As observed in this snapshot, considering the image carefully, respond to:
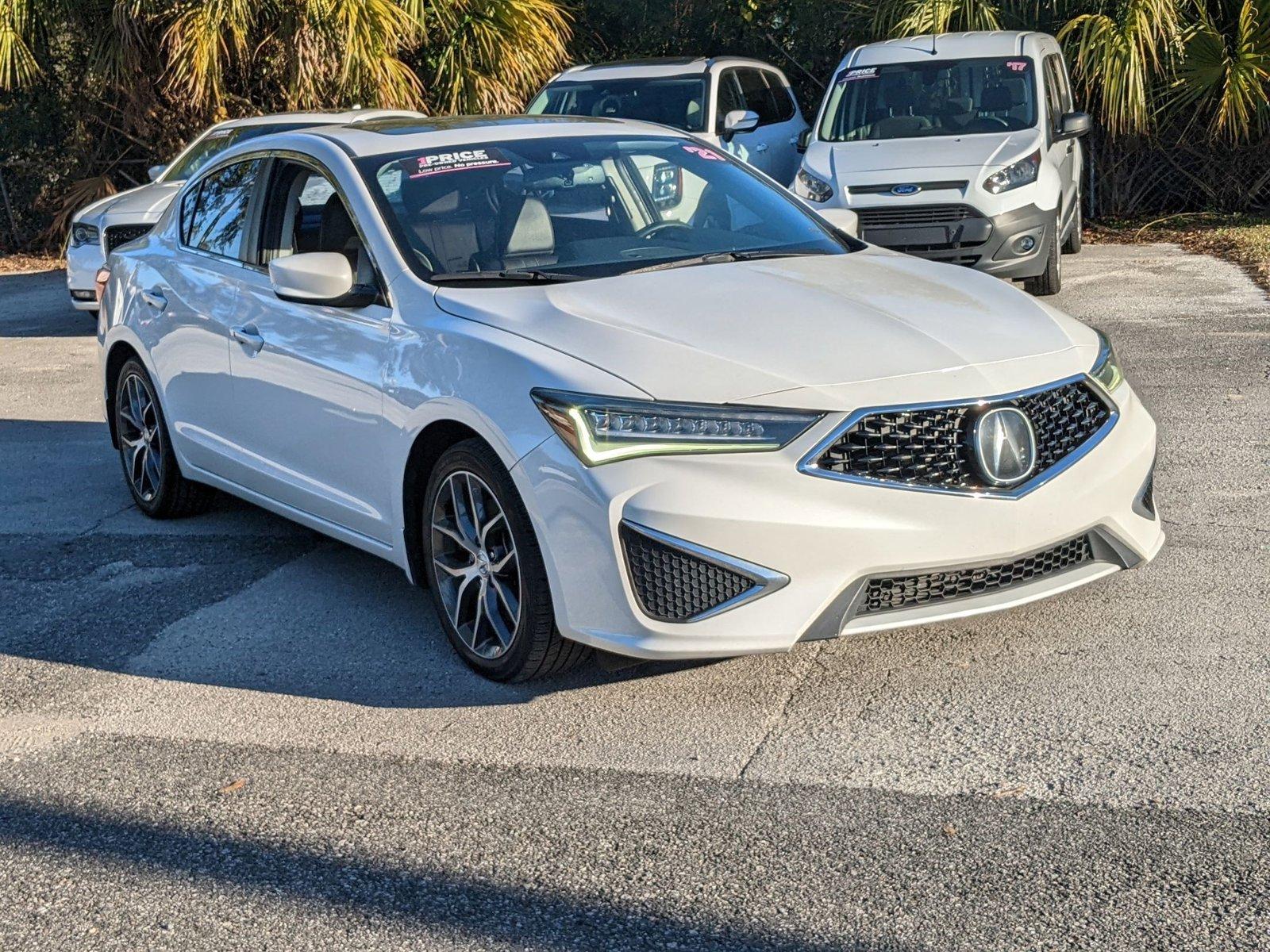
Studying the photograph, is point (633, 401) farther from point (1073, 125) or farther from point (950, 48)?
point (950, 48)

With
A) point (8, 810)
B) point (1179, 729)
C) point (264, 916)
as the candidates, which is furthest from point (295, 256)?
point (1179, 729)

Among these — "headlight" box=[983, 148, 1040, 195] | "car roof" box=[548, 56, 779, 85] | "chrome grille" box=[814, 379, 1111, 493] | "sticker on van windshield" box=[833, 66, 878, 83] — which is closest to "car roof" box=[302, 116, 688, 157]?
"chrome grille" box=[814, 379, 1111, 493]

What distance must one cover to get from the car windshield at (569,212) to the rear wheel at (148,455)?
1.86 metres

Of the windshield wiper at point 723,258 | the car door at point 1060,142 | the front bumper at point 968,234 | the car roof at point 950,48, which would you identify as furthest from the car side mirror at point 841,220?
the car roof at point 950,48

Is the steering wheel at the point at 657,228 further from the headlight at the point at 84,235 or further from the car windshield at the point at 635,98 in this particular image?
the car windshield at the point at 635,98

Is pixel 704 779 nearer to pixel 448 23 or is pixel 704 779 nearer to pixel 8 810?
pixel 8 810

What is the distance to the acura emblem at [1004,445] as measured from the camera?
4254 millimetres

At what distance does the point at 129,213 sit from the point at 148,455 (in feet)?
18.4

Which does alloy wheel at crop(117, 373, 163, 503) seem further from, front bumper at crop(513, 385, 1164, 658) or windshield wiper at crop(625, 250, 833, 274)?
front bumper at crop(513, 385, 1164, 658)

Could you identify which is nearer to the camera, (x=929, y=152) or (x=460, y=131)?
(x=460, y=131)

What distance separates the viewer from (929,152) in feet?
37.8

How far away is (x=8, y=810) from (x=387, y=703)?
3.50ft

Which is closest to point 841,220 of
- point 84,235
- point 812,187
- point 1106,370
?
point 1106,370

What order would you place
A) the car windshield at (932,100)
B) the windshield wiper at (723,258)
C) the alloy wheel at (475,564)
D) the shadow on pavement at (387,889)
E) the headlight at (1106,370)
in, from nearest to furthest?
the shadow on pavement at (387,889), the alloy wheel at (475,564), the headlight at (1106,370), the windshield wiper at (723,258), the car windshield at (932,100)
